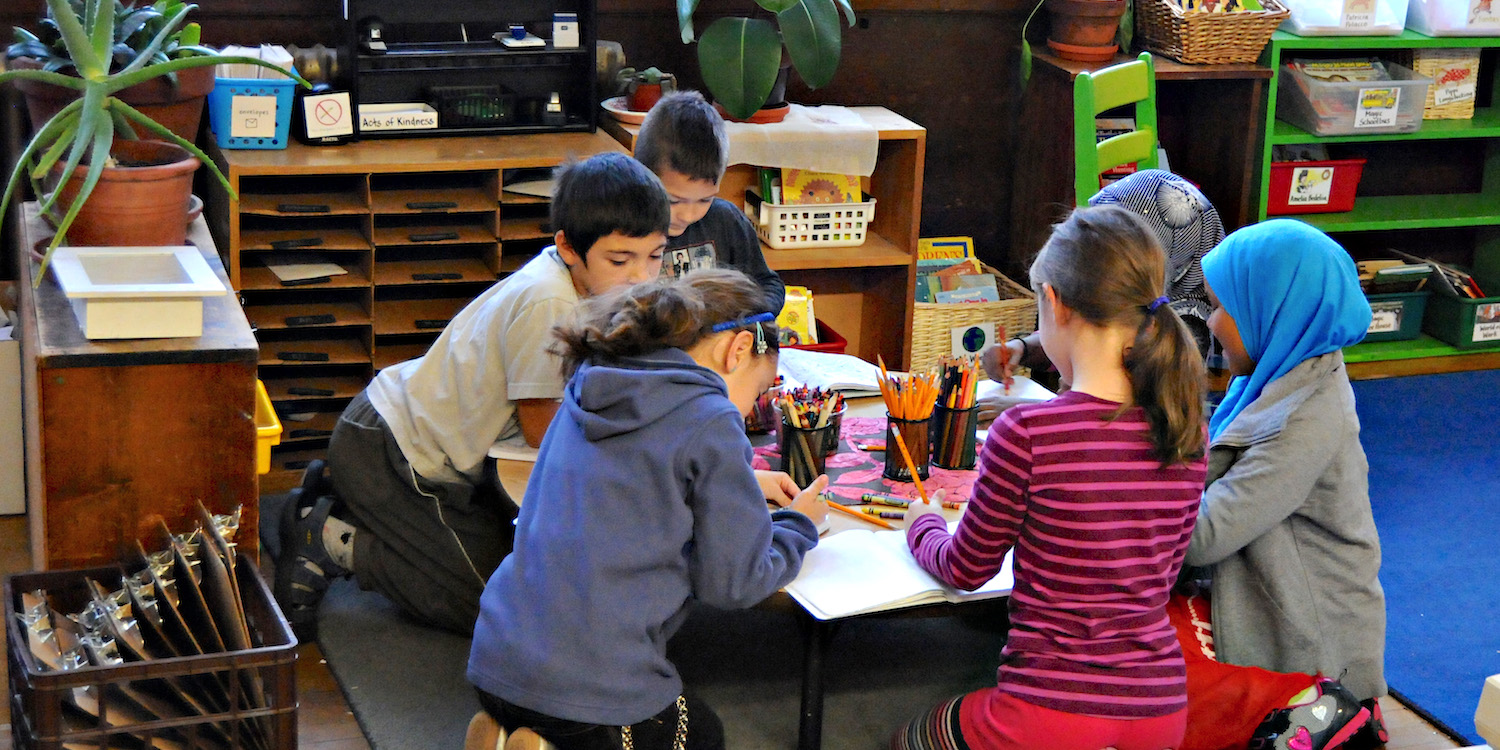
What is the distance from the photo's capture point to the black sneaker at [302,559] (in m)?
2.68

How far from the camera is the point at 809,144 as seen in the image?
143 inches

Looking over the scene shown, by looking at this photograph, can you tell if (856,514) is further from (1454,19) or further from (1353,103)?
(1454,19)

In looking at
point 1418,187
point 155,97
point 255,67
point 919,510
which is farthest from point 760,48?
point 1418,187

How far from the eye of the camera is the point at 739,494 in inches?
70.2

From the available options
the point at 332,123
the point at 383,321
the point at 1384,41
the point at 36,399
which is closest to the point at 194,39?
the point at 332,123

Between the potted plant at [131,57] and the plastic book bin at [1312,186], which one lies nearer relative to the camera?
the potted plant at [131,57]

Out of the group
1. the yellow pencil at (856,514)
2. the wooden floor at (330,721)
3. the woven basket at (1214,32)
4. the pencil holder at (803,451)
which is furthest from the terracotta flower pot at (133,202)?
the woven basket at (1214,32)

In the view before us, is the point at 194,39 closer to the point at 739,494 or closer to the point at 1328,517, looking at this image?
the point at 739,494

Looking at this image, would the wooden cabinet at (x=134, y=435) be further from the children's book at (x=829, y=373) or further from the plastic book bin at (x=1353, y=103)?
the plastic book bin at (x=1353, y=103)

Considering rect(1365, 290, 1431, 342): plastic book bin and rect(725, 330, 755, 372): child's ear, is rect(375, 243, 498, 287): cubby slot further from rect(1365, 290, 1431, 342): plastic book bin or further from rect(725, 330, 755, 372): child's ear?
rect(1365, 290, 1431, 342): plastic book bin

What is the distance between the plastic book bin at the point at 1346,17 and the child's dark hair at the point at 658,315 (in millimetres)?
2806

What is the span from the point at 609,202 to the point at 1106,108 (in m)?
1.70

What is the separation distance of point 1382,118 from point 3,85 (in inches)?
140

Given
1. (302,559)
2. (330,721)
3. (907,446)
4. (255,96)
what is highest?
(255,96)
